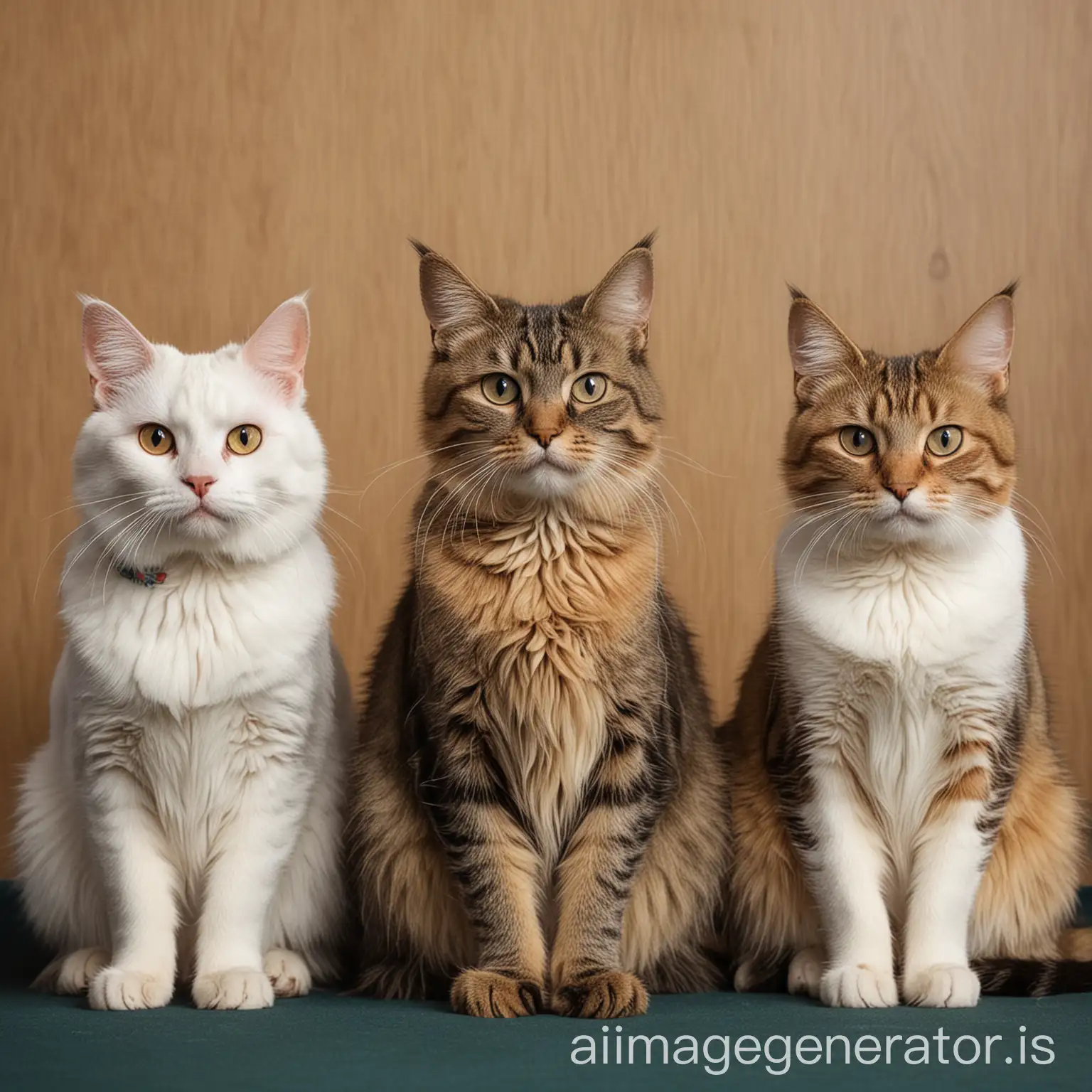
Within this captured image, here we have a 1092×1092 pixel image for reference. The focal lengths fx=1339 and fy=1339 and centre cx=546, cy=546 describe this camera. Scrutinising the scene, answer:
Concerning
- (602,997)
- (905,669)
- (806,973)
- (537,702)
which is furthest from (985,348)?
(602,997)

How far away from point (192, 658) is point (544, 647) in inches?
20.1

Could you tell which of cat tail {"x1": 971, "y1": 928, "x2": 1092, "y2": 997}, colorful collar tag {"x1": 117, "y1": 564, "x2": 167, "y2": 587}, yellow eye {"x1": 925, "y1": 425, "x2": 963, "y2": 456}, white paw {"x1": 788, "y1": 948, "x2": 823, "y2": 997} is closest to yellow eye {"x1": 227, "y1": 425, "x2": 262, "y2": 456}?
colorful collar tag {"x1": 117, "y1": 564, "x2": 167, "y2": 587}

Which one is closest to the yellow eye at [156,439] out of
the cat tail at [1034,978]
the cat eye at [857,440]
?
the cat eye at [857,440]

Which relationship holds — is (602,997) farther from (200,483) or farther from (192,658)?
(200,483)

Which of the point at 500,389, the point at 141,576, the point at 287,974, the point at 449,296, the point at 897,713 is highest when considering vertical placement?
the point at 449,296

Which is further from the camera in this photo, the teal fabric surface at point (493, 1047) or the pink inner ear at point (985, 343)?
the pink inner ear at point (985, 343)

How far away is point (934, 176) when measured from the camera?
2826 mm

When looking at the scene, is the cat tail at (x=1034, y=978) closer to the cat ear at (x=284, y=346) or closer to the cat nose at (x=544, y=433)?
the cat nose at (x=544, y=433)

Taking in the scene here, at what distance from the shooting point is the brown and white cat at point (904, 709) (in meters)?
1.95

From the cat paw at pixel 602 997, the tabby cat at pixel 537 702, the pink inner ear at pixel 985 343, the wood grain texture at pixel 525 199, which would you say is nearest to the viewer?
the cat paw at pixel 602 997

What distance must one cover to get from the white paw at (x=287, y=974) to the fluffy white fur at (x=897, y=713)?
2.45 ft

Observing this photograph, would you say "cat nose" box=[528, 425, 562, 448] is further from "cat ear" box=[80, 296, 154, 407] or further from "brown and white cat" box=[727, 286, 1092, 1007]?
"cat ear" box=[80, 296, 154, 407]

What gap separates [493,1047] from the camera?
165 cm

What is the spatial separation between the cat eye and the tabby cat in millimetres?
291
